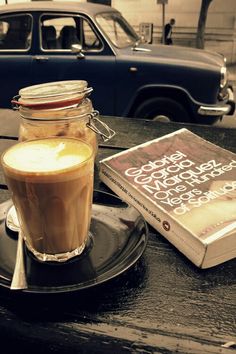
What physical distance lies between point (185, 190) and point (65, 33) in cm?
370

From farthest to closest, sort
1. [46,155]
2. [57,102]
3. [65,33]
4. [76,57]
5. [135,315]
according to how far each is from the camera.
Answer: [65,33]
[76,57]
[57,102]
[46,155]
[135,315]

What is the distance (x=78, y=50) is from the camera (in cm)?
395

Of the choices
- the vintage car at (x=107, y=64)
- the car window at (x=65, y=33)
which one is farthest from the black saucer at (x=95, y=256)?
the car window at (x=65, y=33)

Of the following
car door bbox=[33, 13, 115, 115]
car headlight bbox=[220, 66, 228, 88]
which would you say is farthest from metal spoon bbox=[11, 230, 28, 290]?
car headlight bbox=[220, 66, 228, 88]

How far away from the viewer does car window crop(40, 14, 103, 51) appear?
409 cm

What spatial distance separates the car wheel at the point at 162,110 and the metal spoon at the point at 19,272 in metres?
3.45

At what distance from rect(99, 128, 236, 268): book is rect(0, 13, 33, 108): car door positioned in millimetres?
3374

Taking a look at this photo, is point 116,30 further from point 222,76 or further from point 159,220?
point 159,220

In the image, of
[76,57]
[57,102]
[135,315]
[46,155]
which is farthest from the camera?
[76,57]

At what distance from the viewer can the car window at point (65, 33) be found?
4094 millimetres

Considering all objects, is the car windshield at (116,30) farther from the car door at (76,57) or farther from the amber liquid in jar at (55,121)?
the amber liquid in jar at (55,121)

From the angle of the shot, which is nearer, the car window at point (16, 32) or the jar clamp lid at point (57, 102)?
the jar clamp lid at point (57, 102)

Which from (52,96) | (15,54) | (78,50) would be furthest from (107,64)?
(52,96)

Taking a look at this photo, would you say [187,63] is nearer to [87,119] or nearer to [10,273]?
[87,119]
